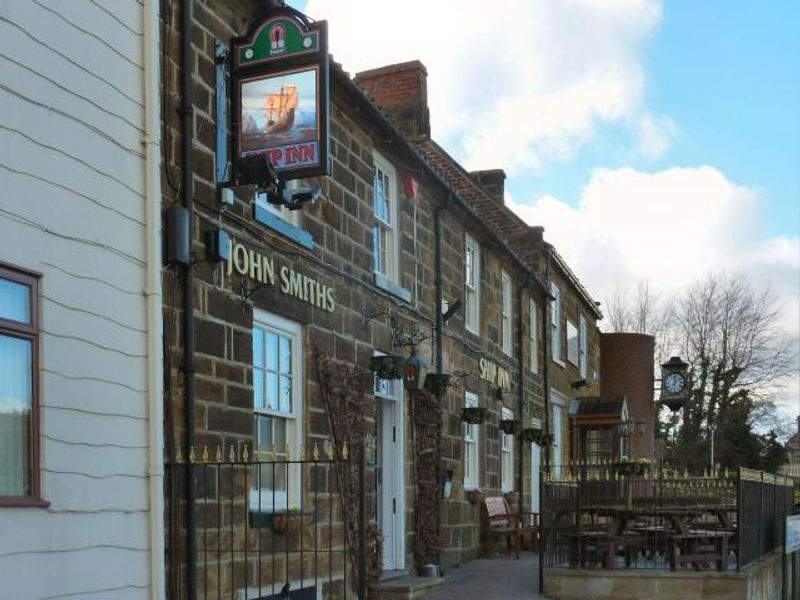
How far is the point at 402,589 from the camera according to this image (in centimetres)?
1132

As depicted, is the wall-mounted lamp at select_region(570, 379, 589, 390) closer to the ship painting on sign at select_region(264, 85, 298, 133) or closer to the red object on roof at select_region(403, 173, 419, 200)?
the red object on roof at select_region(403, 173, 419, 200)

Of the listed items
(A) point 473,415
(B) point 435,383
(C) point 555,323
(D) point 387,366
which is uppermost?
(C) point 555,323

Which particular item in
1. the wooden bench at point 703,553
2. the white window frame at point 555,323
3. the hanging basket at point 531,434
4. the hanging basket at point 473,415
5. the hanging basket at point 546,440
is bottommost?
the wooden bench at point 703,553

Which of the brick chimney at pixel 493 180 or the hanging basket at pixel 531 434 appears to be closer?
the hanging basket at pixel 531 434

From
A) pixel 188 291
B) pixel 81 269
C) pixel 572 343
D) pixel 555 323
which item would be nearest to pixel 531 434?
pixel 555 323

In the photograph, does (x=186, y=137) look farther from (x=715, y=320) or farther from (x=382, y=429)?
(x=715, y=320)

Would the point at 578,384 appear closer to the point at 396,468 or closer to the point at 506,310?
the point at 506,310

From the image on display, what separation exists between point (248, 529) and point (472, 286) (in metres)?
8.81

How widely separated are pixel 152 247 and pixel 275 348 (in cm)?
243

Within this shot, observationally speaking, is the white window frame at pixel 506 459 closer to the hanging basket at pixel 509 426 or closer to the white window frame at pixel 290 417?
the hanging basket at pixel 509 426

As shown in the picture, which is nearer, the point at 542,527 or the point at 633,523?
the point at 542,527

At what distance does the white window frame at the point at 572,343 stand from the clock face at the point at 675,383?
2301 mm

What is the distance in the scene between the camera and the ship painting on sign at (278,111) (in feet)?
27.9

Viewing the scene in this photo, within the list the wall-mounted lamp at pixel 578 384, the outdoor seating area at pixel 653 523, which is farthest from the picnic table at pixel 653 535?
the wall-mounted lamp at pixel 578 384
